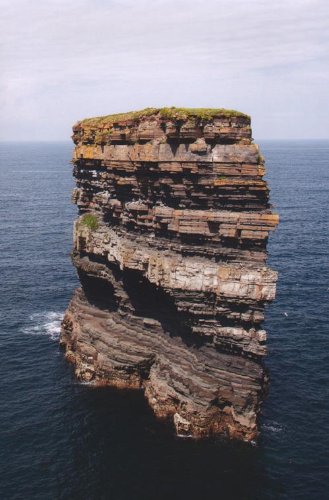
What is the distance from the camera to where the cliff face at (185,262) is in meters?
44.1

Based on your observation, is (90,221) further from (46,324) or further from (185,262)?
(46,324)

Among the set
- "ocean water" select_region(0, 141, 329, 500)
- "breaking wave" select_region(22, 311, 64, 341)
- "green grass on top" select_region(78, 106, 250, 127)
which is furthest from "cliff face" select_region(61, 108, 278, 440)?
"breaking wave" select_region(22, 311, 64, 341)

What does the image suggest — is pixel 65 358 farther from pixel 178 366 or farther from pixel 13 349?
pixel 178 366

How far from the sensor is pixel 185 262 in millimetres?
46906

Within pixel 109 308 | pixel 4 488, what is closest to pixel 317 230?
pixel 109 308

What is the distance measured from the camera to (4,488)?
41344mm

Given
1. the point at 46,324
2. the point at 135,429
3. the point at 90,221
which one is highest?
the point at 90,221

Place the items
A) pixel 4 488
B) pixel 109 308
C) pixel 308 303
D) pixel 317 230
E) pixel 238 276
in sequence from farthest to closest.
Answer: pixel 317 230 → pixel 308 303 → pixel 109 308 → pixel 238 276 → pixel 4 488

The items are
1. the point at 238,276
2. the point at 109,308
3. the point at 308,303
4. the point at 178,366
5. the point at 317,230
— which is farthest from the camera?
the point at 317,230

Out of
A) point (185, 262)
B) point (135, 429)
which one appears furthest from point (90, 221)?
point (135, 429)

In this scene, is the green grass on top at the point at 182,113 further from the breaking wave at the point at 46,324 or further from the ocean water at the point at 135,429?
the breaking wave at the point at 46,324

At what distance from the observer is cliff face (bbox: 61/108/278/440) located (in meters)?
44.1

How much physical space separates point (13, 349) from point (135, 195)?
2579 centimetres

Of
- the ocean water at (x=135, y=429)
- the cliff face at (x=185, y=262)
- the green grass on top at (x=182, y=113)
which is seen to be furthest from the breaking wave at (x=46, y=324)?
the green grass on top at (x=182, y=113)
